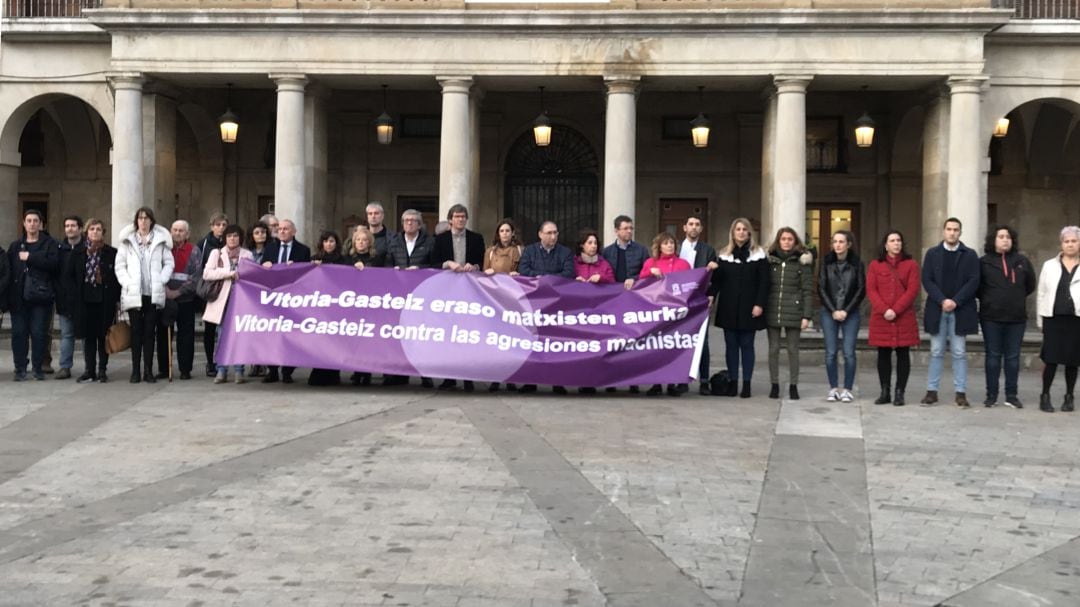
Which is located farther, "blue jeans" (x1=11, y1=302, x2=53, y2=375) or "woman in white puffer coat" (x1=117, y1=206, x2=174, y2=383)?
"blue jeans" (x1=11, y1=302, x2=53, y2=375)

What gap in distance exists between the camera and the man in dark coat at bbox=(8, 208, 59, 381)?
13445 mm

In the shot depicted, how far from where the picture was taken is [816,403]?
481 inches

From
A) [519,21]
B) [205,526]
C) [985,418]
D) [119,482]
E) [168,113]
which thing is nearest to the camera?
[205,526]

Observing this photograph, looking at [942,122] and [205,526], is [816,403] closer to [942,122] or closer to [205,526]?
[205,526]

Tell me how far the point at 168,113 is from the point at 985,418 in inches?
677

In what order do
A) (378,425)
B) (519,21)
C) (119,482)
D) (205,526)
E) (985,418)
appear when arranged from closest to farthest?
(205,526) < (119,482) < (378,425) < (985,418) < (519,21)

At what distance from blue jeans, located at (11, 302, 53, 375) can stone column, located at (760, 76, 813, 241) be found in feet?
41.1

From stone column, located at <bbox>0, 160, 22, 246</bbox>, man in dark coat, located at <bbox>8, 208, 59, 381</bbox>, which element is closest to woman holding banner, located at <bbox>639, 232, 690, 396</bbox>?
man in dark coat, located at <bbox>8, 208, 59, 381</bbox>

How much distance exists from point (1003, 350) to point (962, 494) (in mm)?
5186

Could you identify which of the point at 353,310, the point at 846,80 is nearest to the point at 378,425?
the point at 353,310

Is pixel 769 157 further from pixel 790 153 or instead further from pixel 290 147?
pixel 290 147

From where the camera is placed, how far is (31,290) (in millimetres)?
13438

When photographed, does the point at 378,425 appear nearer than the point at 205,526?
No

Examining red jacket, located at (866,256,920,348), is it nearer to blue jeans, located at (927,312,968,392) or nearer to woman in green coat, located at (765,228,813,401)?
blue jeans, located at (927,312,968,392)
